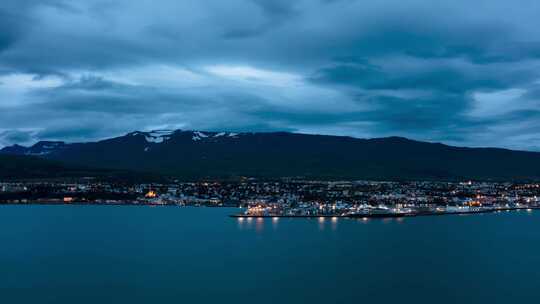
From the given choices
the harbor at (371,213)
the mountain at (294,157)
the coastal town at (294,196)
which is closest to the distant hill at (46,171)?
the coastal town at (294,196)

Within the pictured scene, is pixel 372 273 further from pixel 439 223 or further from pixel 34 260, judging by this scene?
pixel 439 223

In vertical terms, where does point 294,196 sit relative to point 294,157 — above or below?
below

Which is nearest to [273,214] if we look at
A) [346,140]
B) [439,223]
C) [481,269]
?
[439,223]

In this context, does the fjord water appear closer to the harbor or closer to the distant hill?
the harbor

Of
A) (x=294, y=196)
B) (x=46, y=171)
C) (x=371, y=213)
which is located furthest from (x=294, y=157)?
(x=371, y=213)

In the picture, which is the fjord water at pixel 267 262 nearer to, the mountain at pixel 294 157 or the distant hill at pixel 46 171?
the distant hill at pixel 46 171

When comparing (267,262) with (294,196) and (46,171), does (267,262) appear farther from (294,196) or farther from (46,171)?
(46,171)

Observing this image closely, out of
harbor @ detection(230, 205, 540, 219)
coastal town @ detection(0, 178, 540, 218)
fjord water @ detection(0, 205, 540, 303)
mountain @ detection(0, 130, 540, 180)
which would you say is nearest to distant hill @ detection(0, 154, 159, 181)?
coastal town @ detection(0, 178, 540, 218)
